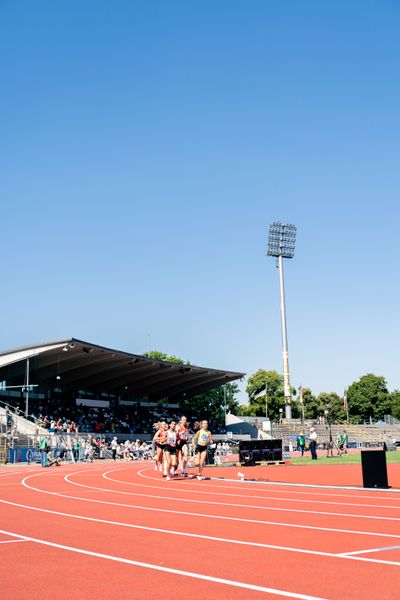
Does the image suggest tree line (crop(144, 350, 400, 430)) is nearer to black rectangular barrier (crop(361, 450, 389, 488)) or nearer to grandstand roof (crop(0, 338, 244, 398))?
grandstand roof (crop(0, 338, 244, 398))

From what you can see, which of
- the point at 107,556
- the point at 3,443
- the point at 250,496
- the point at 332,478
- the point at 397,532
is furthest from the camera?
the point at 3,443

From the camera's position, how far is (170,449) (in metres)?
20.4

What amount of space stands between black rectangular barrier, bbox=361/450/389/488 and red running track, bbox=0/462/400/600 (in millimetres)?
1042

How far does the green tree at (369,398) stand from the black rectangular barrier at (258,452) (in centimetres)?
10097

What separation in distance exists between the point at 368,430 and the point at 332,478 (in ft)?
219

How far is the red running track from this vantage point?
5.79 meters

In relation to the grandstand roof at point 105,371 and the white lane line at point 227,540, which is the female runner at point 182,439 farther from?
the grandstand roof at point 105,371

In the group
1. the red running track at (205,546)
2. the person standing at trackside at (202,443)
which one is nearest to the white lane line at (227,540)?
the red running track at (205,546)

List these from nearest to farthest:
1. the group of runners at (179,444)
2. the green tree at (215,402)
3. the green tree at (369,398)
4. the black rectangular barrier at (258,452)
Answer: the group of runners at (179,444), the black rectangular barrier at (258,452), the green tree at (215,402), the green tree at (369,398)

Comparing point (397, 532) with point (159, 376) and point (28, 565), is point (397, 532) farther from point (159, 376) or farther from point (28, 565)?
point (159, 376)

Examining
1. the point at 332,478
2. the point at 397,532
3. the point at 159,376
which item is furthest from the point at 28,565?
the point at 159,376

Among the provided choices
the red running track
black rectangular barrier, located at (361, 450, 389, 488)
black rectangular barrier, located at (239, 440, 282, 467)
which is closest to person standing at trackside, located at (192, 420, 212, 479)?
the red running track

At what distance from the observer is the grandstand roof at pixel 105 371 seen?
5553 cm

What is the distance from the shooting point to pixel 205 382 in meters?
83.0
